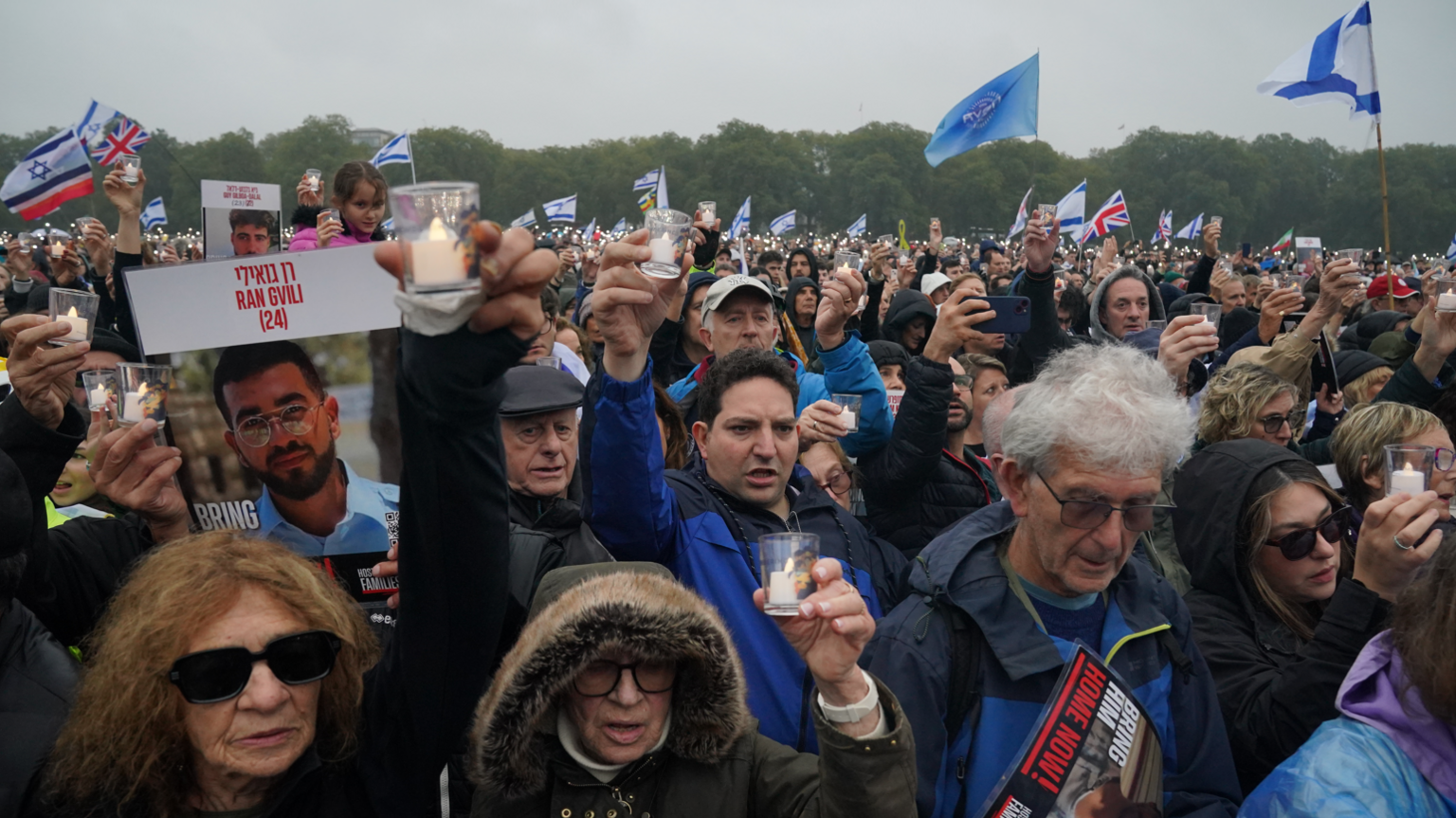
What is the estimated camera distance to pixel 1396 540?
247 centimetres

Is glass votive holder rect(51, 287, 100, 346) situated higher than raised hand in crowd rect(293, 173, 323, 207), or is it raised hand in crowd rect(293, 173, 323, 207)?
raised hand in crowd rect(293, 173, 323, 207)

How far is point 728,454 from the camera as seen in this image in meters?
3.26

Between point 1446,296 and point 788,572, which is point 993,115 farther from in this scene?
point 788,572

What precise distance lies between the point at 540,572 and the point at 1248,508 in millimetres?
2023

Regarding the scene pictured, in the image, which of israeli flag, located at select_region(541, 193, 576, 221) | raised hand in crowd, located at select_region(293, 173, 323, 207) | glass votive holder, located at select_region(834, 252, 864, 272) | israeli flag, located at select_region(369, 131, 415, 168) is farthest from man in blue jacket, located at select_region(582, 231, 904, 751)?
israeli flag, located at select_region(541, 193, 576, 221)

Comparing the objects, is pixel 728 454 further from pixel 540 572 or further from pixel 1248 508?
pixel 1248 508

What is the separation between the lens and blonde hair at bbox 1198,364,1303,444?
4137 millimetres

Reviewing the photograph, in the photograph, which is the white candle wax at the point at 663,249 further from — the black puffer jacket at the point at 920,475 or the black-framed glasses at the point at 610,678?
the black puffer jacket at the point at 920,475

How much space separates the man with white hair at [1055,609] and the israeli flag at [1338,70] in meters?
6.61

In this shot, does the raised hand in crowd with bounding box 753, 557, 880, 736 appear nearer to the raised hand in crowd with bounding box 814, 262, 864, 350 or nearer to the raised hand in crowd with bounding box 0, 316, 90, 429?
the raised hand in crowd with bounding box 0, 316, 90, 429

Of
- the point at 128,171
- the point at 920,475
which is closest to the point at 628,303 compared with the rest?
the point at 920,475

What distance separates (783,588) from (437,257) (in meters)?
0.97

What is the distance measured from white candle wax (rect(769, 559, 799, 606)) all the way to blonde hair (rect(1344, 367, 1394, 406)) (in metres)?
5.13

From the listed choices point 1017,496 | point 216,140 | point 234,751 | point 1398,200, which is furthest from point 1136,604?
point 1398,200
